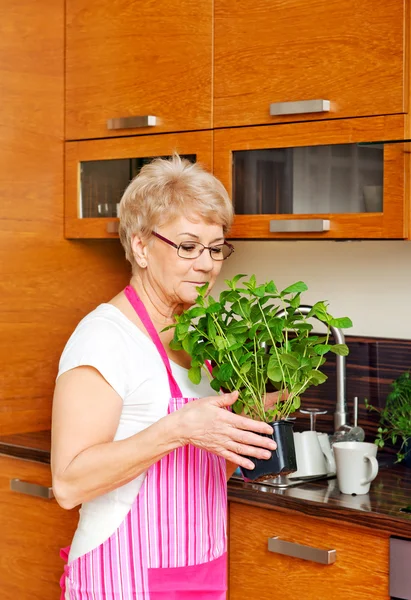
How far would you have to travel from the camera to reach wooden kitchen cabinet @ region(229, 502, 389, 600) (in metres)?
1.92

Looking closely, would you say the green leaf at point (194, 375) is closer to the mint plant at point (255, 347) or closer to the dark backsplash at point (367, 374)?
the mint plant at point (255, 347)

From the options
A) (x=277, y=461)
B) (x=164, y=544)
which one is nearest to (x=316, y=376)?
(x=277, y=461)

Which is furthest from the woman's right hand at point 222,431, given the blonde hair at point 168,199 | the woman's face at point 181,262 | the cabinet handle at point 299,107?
the cabinet handle at point 299,107

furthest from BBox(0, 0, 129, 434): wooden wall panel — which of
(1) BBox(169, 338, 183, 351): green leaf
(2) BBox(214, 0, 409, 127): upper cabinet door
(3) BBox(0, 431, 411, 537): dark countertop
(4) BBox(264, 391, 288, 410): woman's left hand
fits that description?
(4) BBox(264, 391, 288, 410): woman's left hand

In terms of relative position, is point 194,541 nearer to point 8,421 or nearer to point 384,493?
point 384,493

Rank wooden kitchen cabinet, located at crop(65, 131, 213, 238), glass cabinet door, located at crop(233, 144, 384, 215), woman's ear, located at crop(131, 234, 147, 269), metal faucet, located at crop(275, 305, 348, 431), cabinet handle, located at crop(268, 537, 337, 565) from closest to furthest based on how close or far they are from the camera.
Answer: woman's ear, located at crop(131, 234, 147, 269)
cabinet handle, located at crop(268, 537, 337, 565)
glass cabinet door, located at crop(233, 144, 384, 215)
metal faucet, located at crop(275, 305, 348, 431)
wooden kitchen cabinet, located at crop(65, 131, 213, 238)

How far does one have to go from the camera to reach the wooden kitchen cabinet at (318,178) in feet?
7.05

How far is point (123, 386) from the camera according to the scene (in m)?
1.69

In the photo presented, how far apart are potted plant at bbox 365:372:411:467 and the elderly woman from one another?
65 centimetres

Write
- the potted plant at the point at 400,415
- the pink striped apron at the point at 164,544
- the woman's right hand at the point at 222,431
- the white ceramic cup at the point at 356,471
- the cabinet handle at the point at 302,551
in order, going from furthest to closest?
the potted plant at the point at 400,415, the white ceramic cup at the point at 356,471, the cabinet handle at the point at 302,551, the pink striped apron at the point at 164,544, the woman's right hand at the point at 222,431

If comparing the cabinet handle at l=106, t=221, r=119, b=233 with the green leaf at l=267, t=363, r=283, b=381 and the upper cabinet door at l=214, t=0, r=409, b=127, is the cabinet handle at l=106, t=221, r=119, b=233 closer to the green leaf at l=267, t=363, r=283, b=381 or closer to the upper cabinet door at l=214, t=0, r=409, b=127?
the upper cabinet door at l=214, t=0, r=409, b=127

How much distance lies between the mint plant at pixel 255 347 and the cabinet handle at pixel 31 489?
97cm

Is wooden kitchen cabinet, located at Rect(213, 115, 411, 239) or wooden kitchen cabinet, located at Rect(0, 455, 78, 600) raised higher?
wooden kitchen cabinet, located at Rect(213, 115, 411, 239)

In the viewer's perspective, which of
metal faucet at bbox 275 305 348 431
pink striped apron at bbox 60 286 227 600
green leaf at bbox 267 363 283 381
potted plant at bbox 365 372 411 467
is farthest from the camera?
metal faucet at bbox 275 305 348 431
